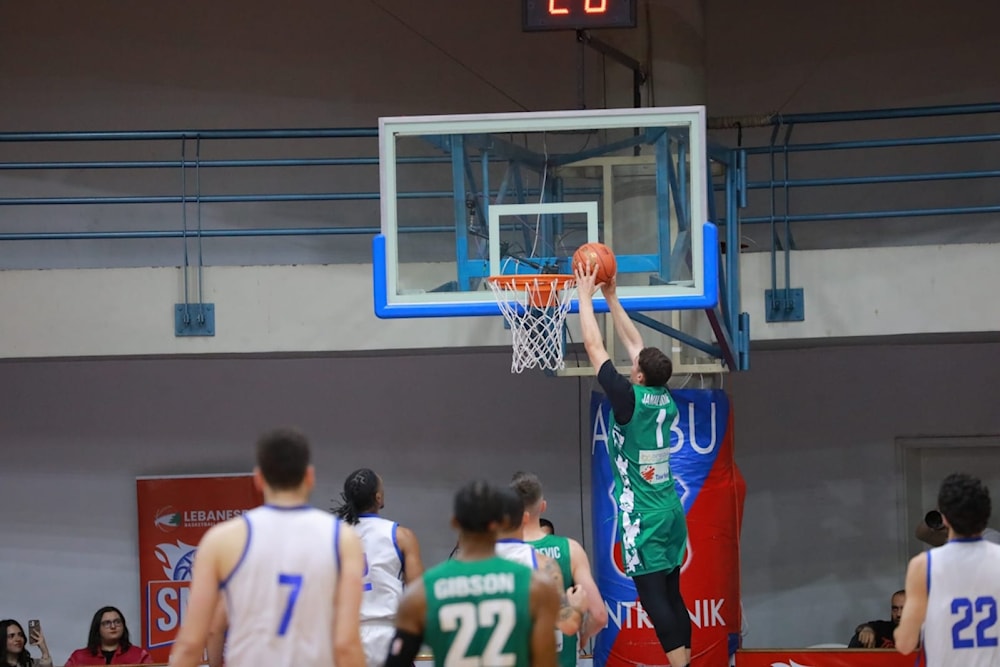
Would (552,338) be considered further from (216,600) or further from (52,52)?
(52,52)

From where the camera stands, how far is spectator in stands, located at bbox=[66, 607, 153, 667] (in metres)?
9.43

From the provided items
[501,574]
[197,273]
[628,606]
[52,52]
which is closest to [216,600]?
[501,574]

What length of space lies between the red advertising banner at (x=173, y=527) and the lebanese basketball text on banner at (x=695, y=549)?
3765 millimetres

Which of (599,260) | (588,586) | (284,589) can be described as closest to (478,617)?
(284,589)

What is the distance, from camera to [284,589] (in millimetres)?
4172

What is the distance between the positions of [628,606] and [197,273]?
3.86 metres

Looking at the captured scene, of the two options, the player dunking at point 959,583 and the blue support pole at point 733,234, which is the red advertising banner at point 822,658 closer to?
the blue support pole at point 733,234

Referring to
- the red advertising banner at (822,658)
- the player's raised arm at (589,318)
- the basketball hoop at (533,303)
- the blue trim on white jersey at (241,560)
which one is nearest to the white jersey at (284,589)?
the blue trim on white jersey at (241,560)

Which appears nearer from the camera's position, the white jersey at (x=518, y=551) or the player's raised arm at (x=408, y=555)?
the white jersey at (x=518, y=551)

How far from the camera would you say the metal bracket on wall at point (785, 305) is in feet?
30.1

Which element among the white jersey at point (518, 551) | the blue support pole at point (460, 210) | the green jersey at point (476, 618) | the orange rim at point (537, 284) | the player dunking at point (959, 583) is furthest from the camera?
the blue support pole at point (460, 210)

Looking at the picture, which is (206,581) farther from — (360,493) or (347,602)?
(360,493)

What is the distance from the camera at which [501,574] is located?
395 cm

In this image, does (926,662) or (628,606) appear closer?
(926,662)
